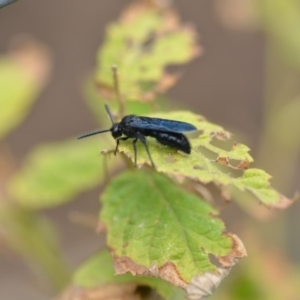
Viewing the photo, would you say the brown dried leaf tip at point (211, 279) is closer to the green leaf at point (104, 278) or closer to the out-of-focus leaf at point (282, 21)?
the green leaf at point (104, 278)

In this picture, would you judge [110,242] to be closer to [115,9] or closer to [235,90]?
[235,90]

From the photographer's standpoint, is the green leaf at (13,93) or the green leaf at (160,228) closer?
the green leaf at (160,228)

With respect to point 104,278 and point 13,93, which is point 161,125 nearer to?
point 104,278

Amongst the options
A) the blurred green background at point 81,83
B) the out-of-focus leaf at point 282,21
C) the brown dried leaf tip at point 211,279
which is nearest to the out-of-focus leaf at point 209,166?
the brown dried leaf tip at point 211,279

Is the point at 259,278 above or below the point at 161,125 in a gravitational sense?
below

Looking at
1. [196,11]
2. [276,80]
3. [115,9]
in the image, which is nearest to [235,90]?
[196,11]

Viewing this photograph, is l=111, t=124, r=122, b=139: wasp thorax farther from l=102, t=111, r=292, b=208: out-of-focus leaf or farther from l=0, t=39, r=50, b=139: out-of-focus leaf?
l=0, t=39, r=50, b=139: out-of-focus leaf

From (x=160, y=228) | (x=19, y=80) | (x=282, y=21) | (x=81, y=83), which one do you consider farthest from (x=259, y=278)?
(x=81, y=83)
